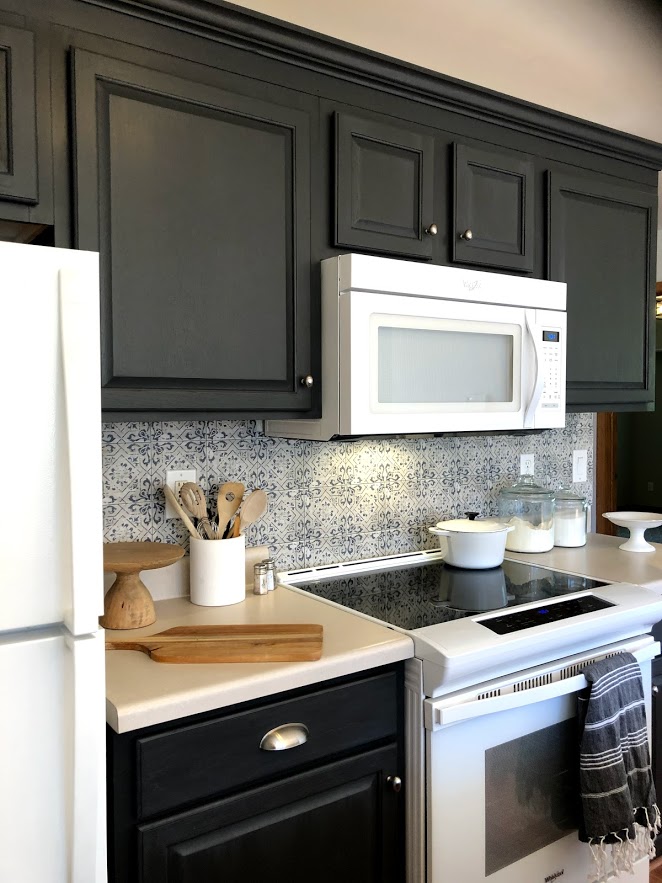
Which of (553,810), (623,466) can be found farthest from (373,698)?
Result: (623,466)

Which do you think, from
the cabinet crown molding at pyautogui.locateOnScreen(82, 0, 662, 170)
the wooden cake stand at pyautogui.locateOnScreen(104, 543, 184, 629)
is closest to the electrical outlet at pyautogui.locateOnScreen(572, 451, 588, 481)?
the cabinet crown molding at pyautogui.locateOnScreen(82, 0, 662, 170)

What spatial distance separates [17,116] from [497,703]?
1.52m

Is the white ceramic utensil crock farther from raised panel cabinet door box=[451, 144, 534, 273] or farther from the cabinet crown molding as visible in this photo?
the cabinet crown molding

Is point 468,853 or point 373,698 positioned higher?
point 373,698

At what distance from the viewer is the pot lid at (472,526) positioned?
2215mm

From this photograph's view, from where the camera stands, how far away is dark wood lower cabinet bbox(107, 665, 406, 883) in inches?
49.6

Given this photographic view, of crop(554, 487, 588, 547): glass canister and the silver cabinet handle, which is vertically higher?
crop(554, 487, 588, 547): glass canister

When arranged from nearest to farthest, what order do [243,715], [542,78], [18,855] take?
1. [18,855]
2. [243,715]
3. [542,78]

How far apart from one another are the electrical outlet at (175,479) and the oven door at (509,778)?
31.6 inches

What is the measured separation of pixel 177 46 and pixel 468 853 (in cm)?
184

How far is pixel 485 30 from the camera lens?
8.38 ft

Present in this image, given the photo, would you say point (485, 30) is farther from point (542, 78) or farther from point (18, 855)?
point (18, 855)

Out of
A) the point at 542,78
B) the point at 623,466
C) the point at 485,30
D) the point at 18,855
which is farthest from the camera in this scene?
the point at 623,466

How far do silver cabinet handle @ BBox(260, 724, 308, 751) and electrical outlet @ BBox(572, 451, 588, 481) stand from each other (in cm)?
181
